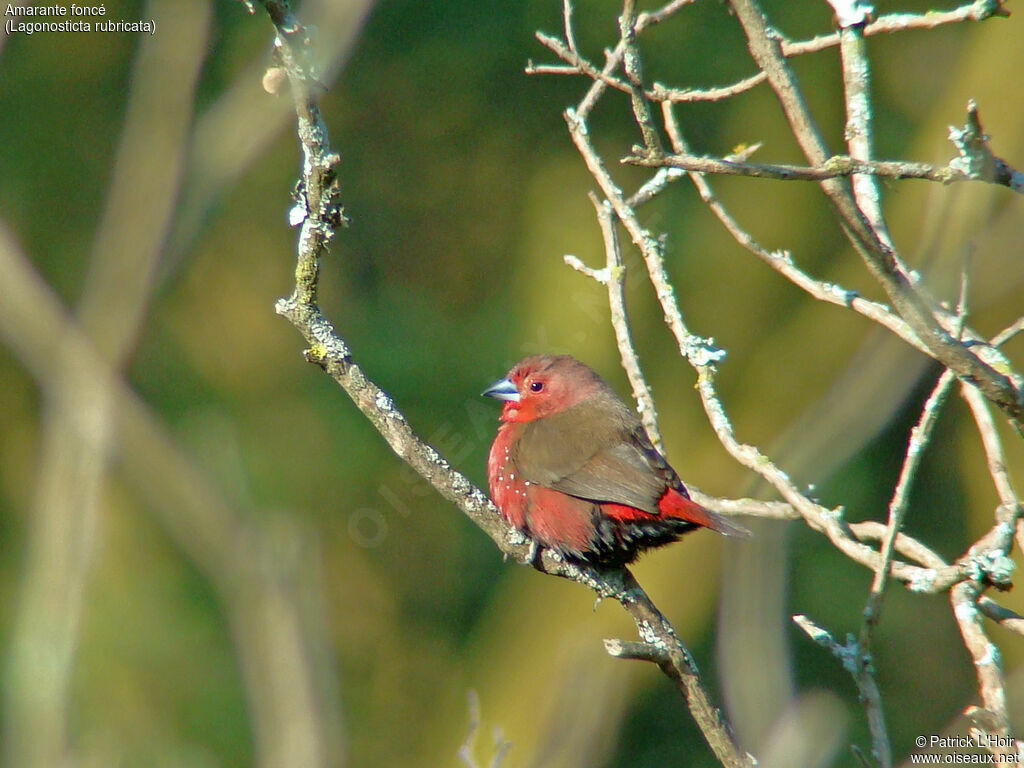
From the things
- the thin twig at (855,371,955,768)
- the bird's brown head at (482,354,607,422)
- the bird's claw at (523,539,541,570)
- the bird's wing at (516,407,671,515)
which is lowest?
the thin twig at (855,371,955,768)

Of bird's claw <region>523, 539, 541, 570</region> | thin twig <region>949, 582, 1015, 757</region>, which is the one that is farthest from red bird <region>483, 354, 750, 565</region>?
thin twig <region>949, 582, 1015, 757</region>

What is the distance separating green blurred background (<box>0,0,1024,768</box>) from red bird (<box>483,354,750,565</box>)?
2.37 metres

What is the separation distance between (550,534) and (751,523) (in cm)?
234

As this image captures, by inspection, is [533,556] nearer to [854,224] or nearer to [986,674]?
[986,674]

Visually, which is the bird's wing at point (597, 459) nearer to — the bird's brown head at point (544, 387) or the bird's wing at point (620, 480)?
the bird's wing at point (620, 480)

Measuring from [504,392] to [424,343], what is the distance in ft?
9.67

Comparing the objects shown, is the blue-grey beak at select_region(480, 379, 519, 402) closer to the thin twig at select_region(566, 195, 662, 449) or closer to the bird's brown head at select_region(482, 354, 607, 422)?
the bird's brown head at select_region(482, 354, 607, 422)

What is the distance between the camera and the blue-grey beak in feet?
14.9

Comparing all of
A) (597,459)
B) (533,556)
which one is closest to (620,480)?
(597,459)

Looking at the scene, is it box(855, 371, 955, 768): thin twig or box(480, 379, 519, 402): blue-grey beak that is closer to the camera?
box(855, 371, 955, 768): thin twig

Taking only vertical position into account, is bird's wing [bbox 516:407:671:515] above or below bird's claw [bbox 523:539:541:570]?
above

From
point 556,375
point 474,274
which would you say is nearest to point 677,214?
point 474,274

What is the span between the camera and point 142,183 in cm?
640

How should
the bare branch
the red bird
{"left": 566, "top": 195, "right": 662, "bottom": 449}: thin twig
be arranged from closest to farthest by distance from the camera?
the bare branch
{"left": 566, "top": 195, "right": 662, "bottom": 449}: thin twig
the red bird
